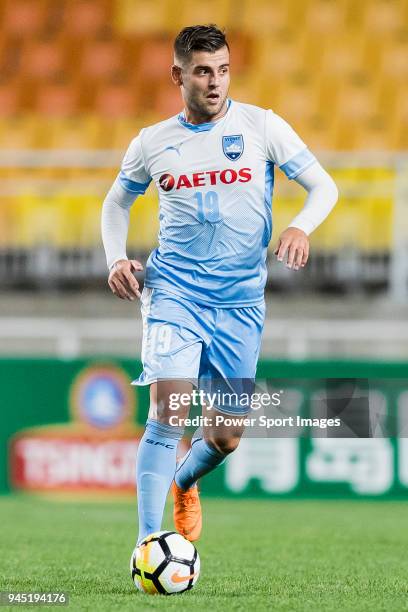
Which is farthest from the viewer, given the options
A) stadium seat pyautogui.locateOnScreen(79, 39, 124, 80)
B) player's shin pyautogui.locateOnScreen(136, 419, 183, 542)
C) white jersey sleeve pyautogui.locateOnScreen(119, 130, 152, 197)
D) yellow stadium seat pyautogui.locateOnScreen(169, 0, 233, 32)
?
yellow stadium seat pyautogui.locateOnScreen(169, 0, 233, 32)

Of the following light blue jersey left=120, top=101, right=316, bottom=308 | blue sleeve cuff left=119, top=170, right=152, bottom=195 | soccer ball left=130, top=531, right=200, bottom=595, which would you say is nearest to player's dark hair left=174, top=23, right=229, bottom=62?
light blue jersey left=120, top=101, right=316, bottom=308

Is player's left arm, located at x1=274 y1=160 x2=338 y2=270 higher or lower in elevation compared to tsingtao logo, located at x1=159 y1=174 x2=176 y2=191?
lower

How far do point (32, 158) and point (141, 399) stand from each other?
311 centimetres

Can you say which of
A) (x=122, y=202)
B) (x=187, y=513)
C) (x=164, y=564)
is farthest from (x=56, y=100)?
(x=164, y=564)

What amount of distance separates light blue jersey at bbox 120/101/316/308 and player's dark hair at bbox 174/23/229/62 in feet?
0.98

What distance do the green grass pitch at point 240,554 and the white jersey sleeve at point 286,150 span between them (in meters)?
1.55

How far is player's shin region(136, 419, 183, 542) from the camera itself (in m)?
4.44

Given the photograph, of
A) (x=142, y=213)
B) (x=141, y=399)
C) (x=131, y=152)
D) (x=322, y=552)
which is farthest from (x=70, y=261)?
(x=131, y=152)

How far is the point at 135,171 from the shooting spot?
485 centimetres

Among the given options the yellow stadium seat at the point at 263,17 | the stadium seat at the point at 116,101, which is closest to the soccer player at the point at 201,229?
the stadium seat at the point at 116,101

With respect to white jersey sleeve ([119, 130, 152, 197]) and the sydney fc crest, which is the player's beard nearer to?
the sydney fc crest

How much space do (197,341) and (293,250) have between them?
2.03 feet

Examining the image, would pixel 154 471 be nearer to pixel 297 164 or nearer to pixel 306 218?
pixel 306 218

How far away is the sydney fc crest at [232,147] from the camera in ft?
15.3
